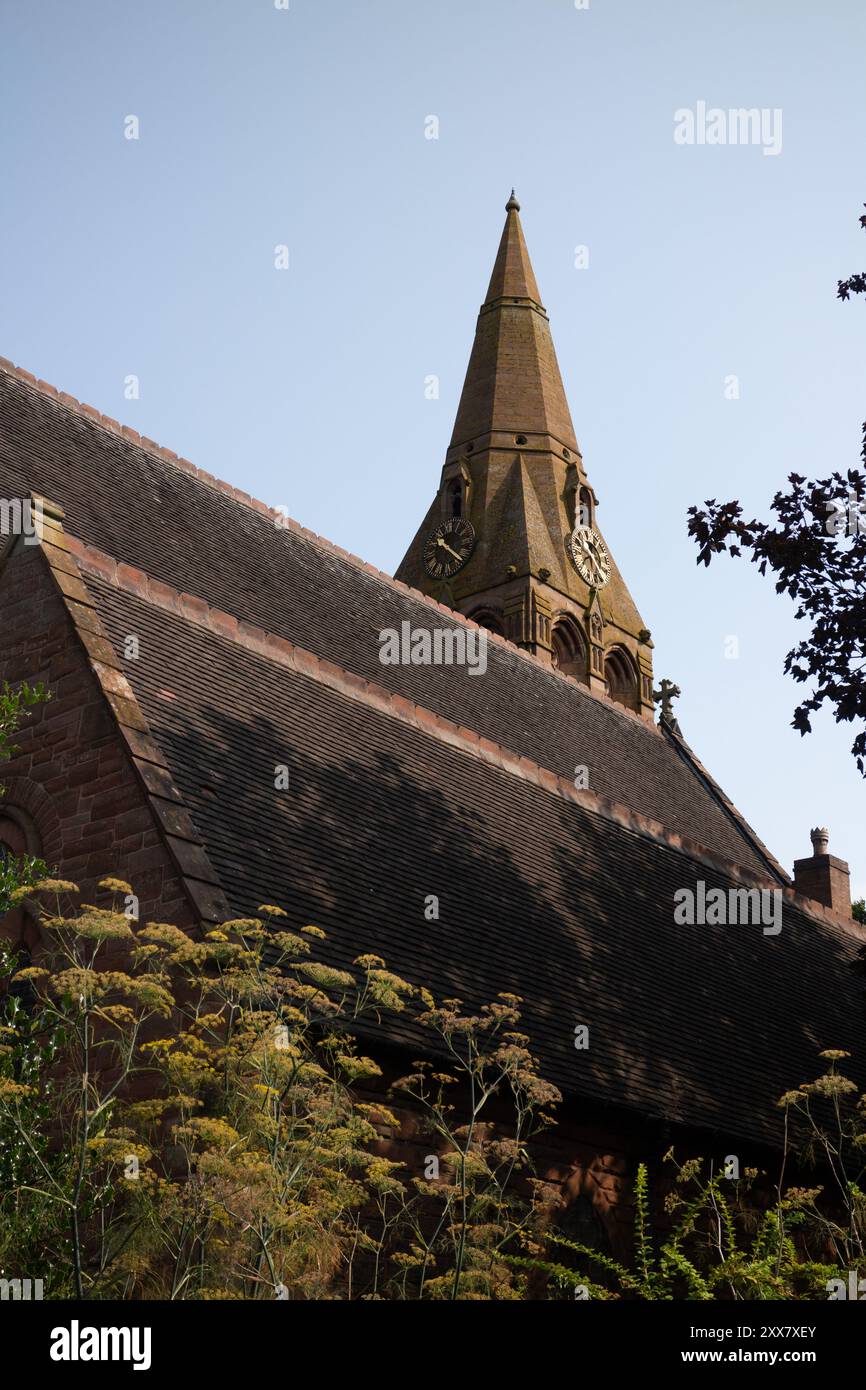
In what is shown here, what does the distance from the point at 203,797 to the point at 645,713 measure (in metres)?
37.1

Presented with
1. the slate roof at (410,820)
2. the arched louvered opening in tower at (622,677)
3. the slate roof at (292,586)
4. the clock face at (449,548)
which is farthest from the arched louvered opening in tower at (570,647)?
the slate roof at (410,820)

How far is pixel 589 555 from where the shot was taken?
49.3 meters

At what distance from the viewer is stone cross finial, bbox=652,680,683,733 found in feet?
100

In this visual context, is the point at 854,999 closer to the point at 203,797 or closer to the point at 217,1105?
the point at 203,797

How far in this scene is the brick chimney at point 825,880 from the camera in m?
27.2

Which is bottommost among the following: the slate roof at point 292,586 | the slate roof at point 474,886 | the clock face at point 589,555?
the slate roof at point 474,886

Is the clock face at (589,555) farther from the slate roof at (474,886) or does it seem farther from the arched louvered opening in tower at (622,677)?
the slate roof at (474,886)

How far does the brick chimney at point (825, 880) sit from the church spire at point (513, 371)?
25.4 metres

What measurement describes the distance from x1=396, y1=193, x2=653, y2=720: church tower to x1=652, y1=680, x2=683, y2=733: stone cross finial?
11.9 m

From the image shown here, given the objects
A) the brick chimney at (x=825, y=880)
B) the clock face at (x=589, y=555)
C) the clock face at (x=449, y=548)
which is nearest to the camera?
the brick chimney at (x=825, y=880)

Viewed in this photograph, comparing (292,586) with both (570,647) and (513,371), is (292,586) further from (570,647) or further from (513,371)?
(513,371)

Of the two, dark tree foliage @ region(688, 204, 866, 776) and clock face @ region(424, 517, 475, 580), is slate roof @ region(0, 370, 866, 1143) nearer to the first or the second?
dark tree foliage @ region(688, 204, 866, 776)

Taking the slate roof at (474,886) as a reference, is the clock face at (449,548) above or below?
above

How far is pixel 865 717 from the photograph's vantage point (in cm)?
1450
